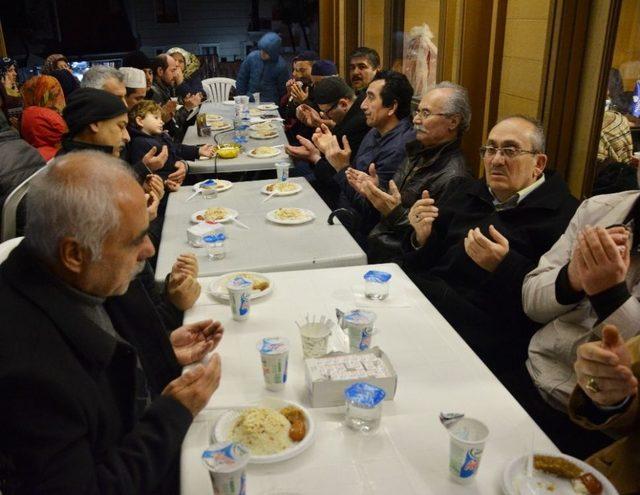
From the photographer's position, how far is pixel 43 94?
3.83 m

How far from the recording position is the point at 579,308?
1.73m

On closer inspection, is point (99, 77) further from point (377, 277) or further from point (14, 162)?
point (377, 277)

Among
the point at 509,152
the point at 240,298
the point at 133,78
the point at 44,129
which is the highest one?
the point at 133,78

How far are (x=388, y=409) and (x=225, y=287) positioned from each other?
853 millimetres

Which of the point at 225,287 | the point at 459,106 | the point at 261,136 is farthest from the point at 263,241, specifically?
the point at 261,136

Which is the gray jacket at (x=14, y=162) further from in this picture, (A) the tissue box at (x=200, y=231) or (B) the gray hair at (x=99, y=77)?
(B) the gray hair at (x=99, y=77)

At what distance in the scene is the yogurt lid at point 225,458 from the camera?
104 cm

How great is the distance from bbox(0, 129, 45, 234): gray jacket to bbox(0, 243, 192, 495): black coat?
1.58 metres

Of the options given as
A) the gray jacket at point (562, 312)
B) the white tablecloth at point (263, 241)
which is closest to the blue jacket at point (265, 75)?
the white tablecloth at point (263, 241)

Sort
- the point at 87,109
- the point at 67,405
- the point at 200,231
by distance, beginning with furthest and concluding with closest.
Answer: the point at 87,109, the point at 200,231, the point at 67,405

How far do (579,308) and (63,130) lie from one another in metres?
3.21

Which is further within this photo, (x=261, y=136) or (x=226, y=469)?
(x=261, y=136)

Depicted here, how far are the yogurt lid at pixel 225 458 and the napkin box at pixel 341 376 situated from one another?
1.01ft

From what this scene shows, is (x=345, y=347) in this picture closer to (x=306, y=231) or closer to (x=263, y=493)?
(x=263, y=493)
